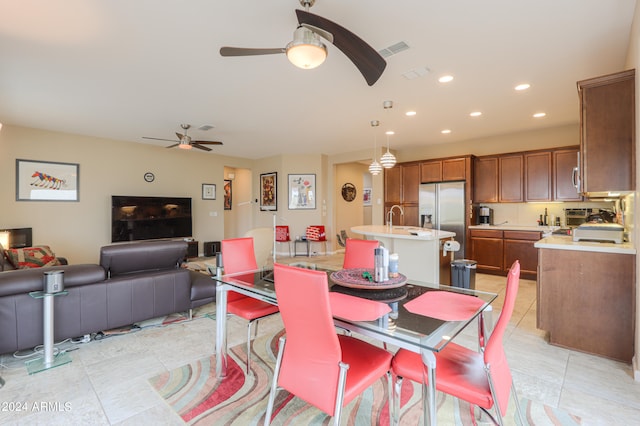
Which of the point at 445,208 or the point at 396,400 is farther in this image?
the point at 445,208

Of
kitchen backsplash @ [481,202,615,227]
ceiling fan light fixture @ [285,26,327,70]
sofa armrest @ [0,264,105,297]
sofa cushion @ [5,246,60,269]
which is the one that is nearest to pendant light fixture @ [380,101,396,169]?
ceiling fan light fixture @ [285,26,327,70]

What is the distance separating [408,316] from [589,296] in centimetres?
216

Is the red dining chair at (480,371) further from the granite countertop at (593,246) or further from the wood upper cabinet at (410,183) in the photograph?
the wood upper cabinet at (410,183)

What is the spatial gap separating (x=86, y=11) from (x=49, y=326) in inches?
95.9

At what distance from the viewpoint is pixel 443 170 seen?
6090 mm

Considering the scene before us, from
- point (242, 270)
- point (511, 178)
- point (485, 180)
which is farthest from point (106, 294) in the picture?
point (511, 178)

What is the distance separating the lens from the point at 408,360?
154cm

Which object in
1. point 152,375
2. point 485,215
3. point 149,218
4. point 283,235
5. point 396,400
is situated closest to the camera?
point 396,400

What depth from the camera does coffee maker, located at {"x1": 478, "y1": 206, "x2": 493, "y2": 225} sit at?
596 cm

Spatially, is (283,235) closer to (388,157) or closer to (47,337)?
(388,157)

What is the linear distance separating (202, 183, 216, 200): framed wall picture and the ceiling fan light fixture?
6365 millimetres

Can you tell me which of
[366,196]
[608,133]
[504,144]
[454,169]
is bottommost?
[366,196]

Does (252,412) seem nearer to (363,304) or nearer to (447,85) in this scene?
(363,304)

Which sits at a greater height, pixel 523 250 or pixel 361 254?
pixel 361 254
